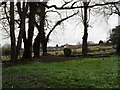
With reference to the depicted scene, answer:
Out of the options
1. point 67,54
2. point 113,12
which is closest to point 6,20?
point 67,54

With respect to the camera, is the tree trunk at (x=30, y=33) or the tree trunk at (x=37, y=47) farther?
the tree trunk at (x=37, y=47)

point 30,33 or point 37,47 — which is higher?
point 30,33

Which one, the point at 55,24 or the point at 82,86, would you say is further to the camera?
the point at 55,24

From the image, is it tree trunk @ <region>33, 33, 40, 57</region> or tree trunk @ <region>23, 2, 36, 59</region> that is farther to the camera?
tree trunk @ <region>33, 33, 40, 57</region>

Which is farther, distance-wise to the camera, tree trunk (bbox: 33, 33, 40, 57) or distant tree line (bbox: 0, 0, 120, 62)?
tree trunk (bbox: 33, 33, 40, 57)

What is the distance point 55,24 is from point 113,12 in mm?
9849

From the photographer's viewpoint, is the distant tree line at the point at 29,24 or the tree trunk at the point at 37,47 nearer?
the distant tree line at the point at 29,24

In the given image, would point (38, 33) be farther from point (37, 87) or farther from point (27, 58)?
point (37, 87)

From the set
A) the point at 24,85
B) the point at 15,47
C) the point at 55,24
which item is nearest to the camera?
the point at 24,85

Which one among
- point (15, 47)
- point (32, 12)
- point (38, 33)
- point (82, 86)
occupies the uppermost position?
point (32, 12)

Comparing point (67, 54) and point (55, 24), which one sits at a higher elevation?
point (55, 24)

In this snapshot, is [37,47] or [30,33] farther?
[37,47]

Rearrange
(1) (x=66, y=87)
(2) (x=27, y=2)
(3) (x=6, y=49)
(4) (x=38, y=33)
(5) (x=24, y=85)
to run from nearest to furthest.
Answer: (1) (x=66, y=87) → (5) (x=24, y=85) → (2) (x=27, y=2) → (3) (x=6, y=49) → (4) (x=38, y=33)

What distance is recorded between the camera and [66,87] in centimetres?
839
